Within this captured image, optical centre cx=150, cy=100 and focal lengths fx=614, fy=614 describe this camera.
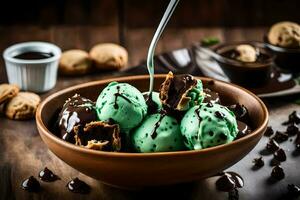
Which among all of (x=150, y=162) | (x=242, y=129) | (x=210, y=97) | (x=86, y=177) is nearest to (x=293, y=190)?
(x=242, y=129)

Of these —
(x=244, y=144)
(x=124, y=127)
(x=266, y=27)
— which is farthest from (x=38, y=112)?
(x=266, y=27)

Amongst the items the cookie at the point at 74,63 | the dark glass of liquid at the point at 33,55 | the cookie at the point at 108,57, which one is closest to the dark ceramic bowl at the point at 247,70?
the cookie at the point at 108,57

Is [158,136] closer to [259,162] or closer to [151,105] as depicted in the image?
[151,105]

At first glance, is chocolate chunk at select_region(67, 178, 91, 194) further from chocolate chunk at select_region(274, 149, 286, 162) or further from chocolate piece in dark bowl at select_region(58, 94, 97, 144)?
chocolate chunk at select_region(274, 149, 286, 162)

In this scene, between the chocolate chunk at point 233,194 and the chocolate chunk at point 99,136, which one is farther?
the chocolate chunk at point 233,194

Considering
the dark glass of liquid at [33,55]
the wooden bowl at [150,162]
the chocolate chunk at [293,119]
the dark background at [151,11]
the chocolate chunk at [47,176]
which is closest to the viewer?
the wooden bowl at [150,162]

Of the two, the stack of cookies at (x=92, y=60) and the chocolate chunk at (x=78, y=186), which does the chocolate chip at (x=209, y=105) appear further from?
the stack of cookies at (x=92, y=60)

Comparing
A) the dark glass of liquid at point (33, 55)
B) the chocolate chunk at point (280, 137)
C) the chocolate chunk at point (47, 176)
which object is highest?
the chocolate chunk at point (280, 137)

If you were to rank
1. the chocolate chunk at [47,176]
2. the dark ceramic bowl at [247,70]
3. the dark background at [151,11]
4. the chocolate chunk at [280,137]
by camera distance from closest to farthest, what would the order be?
the chocolate chunk at [47,176] < the chocolate chunk at [280,137] < the dark ceramic bowl at [247,70] < the dark background at [151,11]

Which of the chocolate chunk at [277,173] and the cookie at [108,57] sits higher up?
the chocolate chunk at [277,173]
